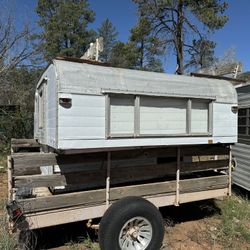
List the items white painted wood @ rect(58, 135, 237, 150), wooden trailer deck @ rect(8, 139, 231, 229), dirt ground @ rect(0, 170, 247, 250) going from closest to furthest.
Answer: wooden trailer deck @ rect(8, 139, 231, 229) → white painted wood @ rect(58, 135, 237, 150) → dirt ground @ rect(0, 170, 247, 250)

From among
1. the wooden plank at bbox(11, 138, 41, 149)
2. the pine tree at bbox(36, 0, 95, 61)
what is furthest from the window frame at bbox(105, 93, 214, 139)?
the pine tree at bbox(36, 0, 95, 61)

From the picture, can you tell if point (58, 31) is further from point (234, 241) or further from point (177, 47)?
point (234, 241)

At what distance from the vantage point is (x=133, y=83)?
15.9ft

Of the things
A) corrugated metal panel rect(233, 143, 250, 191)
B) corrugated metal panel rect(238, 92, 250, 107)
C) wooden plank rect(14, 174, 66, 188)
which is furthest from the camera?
corrugated metal panel rect(238, 92, 250, 107)

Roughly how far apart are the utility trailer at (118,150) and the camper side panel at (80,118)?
0.04 ft

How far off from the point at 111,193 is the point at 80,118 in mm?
1179

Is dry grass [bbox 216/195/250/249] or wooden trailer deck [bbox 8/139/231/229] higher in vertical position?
wooden trailer deck [bbox 8/139/231/229]

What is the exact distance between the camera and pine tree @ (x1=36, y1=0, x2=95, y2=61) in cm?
2853

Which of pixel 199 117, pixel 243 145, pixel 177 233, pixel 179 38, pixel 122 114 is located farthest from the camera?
pixel 179 38

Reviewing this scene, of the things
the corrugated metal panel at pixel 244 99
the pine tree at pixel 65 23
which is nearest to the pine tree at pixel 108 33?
the pine tree at pixel 65 23

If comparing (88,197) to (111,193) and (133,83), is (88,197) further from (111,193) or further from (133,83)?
(133,83)

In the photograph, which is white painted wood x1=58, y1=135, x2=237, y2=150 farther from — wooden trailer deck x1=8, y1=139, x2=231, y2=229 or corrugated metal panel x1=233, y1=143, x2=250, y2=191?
corrugated metal panel x1=233, y1=143, x2=250, y2=191

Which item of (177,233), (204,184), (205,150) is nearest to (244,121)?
(205,150)

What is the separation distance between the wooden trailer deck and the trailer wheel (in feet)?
Answer: 1.15
